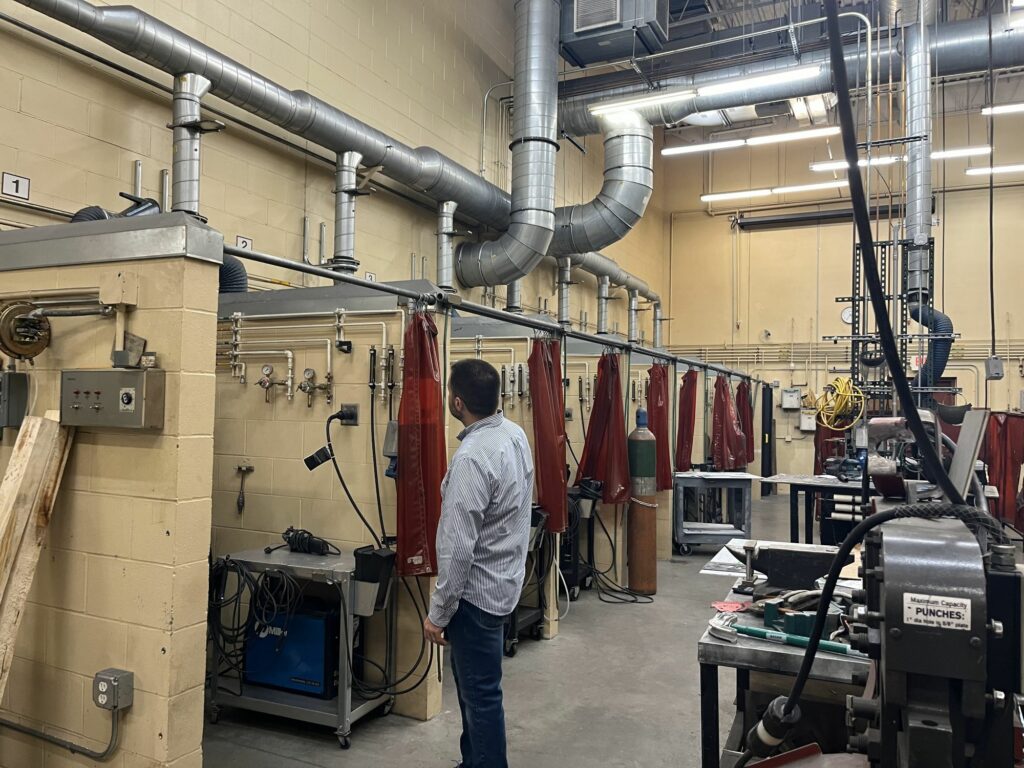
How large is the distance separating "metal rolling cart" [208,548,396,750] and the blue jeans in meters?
0.74

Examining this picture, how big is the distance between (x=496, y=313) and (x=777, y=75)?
135 inches

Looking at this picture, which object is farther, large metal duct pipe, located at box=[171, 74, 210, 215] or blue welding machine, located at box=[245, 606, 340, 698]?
large metal duct pipe, located at box=[171, 74, 210, 215]

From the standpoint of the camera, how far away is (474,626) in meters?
2.43

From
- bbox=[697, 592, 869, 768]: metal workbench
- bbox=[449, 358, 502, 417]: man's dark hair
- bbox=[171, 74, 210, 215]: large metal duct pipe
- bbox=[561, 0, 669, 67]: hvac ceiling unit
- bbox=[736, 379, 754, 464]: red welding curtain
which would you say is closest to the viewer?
bbox=[697, 592, 869, 768]: metal workbench

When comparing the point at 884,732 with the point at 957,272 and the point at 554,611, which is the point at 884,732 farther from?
the point at 957,272

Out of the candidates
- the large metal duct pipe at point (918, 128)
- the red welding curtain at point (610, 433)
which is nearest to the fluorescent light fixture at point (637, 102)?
the large metal duct pipe at point (918, 128)

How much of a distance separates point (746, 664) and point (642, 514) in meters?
3.64

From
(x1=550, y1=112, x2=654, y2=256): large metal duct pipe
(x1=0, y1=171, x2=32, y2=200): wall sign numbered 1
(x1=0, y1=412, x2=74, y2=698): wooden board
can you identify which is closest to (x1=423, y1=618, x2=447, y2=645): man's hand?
(x1=0, y1=412, x2=74, y2=698): wooden board

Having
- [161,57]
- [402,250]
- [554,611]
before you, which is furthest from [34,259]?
[402,250]

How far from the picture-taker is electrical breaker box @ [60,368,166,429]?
207 cm

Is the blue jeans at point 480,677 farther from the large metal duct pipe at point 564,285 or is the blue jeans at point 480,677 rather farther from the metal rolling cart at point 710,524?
the large metal duct pipe at point 564,285

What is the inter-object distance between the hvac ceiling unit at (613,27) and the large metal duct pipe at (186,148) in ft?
12.1

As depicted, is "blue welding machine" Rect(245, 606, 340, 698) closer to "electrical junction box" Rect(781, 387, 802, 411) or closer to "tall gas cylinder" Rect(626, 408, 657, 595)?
"tall gas cylinder" Rect(626, 408, 657, 595)

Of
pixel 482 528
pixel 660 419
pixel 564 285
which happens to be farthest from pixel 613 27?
pixel 482 528
